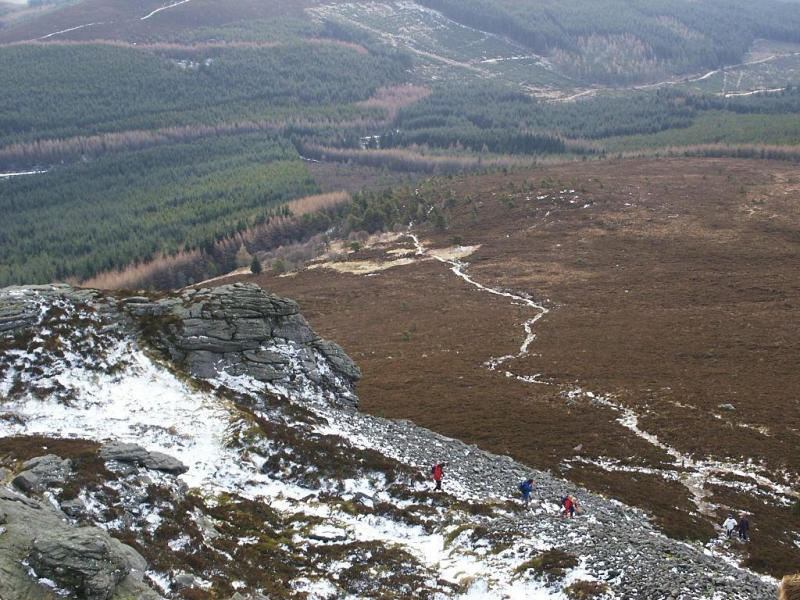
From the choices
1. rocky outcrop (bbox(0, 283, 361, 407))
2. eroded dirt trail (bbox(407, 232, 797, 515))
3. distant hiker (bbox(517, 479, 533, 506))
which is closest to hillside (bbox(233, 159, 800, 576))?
eroded dirt trail (bbox(407, 232, 797, 515))

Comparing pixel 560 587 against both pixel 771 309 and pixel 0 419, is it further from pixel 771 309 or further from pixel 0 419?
pixel 771 309

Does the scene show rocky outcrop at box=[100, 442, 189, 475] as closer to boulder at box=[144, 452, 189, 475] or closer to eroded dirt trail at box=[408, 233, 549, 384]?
boulder at box=[144, 452, 189, 475]

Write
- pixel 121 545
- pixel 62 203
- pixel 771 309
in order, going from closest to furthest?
1. pixel 121 545
2. pixel 771 309
3. pixel 62 203

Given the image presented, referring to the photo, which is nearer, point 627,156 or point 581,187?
point 581,187

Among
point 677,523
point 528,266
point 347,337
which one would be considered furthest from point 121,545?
point 528,266

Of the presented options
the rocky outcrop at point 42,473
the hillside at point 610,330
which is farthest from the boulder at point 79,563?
the hillside at point 610,330

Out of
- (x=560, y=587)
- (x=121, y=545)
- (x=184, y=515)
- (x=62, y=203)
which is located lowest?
(x=62, y=203)

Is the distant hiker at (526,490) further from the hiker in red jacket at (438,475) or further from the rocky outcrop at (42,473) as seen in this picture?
the rocky outcrop at (42,473)
